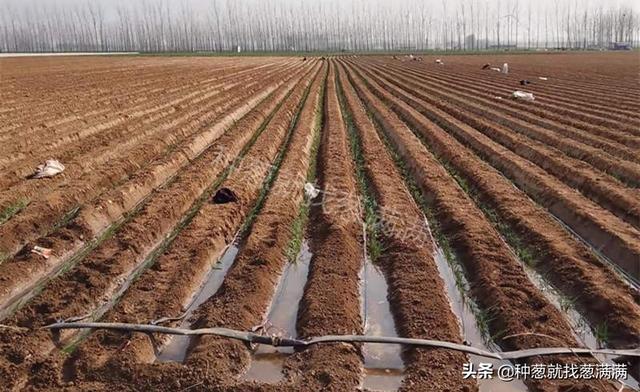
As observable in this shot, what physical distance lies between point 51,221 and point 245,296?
335 centimetres

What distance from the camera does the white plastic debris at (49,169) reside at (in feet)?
28.0

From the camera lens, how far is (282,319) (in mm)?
4773

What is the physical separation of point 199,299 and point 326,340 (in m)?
1.51

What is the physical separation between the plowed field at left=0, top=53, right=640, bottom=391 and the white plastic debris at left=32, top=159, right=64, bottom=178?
0.15m

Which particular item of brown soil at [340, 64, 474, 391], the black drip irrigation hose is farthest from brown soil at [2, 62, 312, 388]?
brown soil at [340, 64, 474, 391]

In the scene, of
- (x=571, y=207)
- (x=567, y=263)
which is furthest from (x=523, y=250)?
(x=571, y=207)

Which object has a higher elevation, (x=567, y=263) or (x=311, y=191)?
(x=311, y=191)

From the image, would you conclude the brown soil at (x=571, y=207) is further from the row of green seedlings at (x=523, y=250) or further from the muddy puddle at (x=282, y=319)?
the muddy puddle at (x=282, y=319)

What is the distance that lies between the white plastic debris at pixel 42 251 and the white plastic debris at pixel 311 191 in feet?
11.7

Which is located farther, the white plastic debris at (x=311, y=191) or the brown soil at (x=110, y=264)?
the white plastic debris at (x=311, y=191)

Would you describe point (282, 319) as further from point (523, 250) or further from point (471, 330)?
point (523, 250)

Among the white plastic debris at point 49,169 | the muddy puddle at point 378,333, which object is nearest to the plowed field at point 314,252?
the muddy puddle at point 378,333

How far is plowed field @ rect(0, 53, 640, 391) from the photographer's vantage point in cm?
407

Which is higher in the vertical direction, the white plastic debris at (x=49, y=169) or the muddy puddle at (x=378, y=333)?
the white plastic debris at (x=49, y=169)
